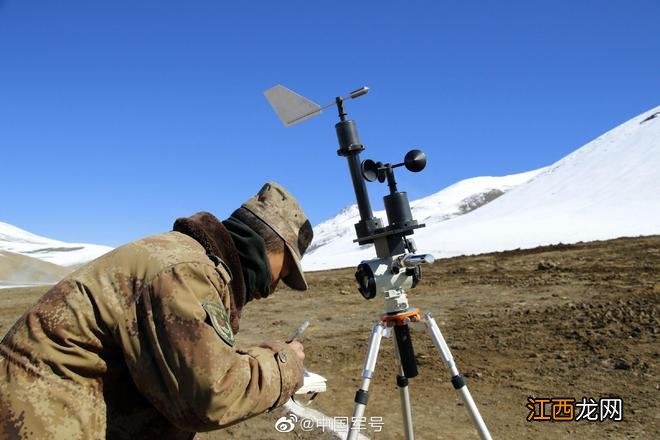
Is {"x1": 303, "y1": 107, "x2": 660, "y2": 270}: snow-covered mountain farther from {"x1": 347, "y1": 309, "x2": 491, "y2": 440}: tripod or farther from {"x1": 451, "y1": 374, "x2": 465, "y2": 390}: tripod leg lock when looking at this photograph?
{"x1": 451, "y1": 374, "x2": 465, "y2": 390}: tripod leg lock

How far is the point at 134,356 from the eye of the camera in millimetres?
1554

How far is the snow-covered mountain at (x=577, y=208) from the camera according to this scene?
78.9 ft

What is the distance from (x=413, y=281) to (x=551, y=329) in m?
4.78

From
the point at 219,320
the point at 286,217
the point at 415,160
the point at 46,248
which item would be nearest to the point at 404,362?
the point at 415,160

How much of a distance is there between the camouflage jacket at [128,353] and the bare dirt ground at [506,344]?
1.75m

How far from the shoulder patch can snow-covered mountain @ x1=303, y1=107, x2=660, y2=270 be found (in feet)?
72.9

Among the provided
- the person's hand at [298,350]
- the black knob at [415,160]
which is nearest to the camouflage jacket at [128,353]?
the person's hand at [298,350]

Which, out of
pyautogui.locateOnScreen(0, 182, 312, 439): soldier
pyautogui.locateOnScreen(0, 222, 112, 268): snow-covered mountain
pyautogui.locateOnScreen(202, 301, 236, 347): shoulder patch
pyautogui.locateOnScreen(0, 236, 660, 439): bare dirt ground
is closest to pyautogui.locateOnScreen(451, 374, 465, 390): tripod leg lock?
pyautogui.locateOnScreen(0, 236, 660, 439): bare dirt ground

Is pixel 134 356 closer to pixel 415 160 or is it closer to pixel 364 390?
pixel 364 390

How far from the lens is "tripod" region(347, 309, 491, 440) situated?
279 cm

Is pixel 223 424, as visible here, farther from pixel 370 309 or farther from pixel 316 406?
pixel 370 309

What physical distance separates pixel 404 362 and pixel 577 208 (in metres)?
31.9

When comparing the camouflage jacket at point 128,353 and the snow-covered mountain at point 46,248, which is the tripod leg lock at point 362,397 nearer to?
the camouflage jacket at point 128,353

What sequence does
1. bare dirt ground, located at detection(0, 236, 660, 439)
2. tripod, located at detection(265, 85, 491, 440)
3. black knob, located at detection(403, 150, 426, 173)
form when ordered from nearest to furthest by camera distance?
1. tripod, located at detection(265, 85, 491, 440)
2. black knob, located at detection(403, 150, 426, 173)
3. bare dirt ground, located at detection(0, 236, 660, 439)
